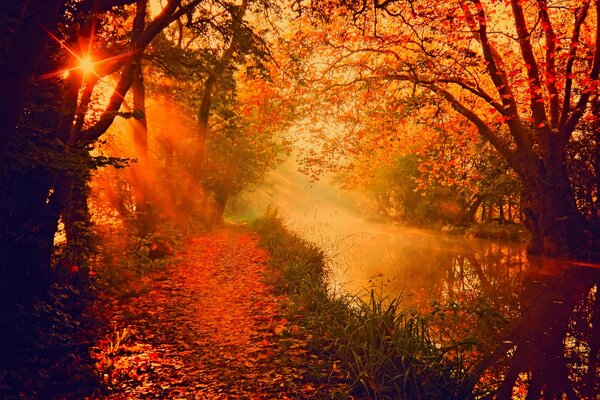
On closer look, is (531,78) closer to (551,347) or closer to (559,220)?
(559,220)

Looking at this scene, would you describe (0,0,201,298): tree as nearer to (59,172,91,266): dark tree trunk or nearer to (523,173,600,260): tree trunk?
(59,172,91,266): dark tree trunk

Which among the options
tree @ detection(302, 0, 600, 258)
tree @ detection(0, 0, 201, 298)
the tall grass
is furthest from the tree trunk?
tree @ detection(0, 0, 201, 298)

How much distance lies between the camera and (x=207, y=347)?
222 inches

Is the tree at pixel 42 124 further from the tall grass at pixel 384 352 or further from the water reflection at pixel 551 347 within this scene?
the water reflection at pixel 551 347

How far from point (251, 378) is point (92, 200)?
39.1 feet

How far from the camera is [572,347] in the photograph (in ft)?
19.8

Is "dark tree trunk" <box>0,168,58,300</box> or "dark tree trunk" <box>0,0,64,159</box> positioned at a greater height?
"dark tree trunk" <box>0,0,64,159</box>

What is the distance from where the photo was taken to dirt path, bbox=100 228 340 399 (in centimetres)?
448

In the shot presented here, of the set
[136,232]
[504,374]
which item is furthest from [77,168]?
[136,232]

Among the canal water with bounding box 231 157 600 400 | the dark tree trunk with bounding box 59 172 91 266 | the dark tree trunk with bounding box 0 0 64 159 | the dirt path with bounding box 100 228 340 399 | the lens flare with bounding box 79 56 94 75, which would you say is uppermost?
the lens flare with bounding box 79 56 94 75

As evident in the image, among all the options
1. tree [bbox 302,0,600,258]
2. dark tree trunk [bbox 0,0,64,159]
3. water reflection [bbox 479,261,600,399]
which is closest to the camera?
dark tree trunk [bbox 0,0,64,159]

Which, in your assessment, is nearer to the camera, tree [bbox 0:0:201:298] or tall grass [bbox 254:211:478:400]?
tree [bbox 0:0:201:298]

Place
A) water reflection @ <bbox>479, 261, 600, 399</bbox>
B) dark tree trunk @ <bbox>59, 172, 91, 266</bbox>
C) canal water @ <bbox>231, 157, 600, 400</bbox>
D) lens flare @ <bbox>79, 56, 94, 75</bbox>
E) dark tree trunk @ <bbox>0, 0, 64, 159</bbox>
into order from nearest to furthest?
dark tree trunk @ <bbox>0, 0, 64, 159</bbox>
water reflection @ <bbox>479, 261, 600, 399</bbox>
canal water @ <bbox>231, 157, 600, 400</bbox>
lens flare @ <bbox>79, 56, 94, 75</bbox>
dark tree trunk @ <bbox>59, 172, 91, 266</bbox>

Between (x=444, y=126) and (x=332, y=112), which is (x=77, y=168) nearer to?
(x=332, y=112)
